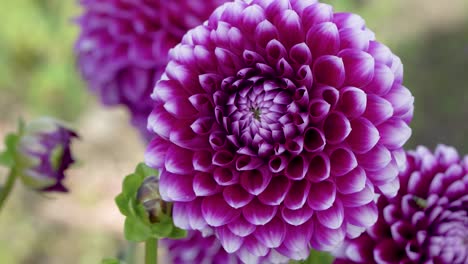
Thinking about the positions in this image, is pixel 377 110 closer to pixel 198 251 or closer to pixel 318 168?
pixel 318 168

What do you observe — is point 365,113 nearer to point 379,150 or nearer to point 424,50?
point 379,150

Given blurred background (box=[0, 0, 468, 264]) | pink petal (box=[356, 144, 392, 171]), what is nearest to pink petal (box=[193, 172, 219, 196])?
pink petal (box=[356, 144, 392, 171])

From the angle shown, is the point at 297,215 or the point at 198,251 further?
the point at 198,251

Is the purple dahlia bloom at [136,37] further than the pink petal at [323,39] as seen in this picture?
Yes

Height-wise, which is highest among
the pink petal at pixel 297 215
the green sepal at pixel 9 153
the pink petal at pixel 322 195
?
the green sepal at pixel 9 153

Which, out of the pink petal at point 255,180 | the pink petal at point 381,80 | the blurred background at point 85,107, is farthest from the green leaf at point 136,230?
the blurred background at point 85,107

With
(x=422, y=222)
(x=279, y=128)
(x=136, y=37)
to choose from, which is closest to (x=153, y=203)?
(x=279, y=128)

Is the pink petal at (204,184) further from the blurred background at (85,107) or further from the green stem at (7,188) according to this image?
the blurred background at (85,107)
